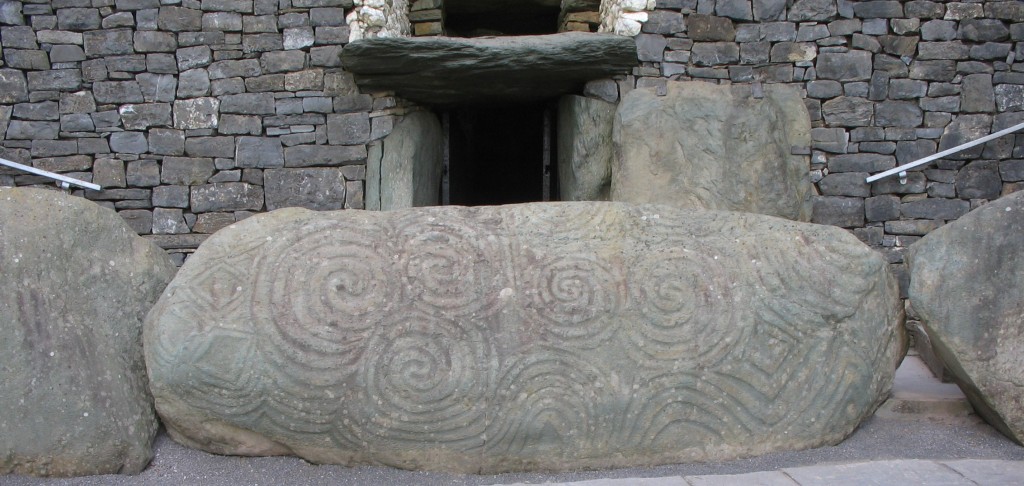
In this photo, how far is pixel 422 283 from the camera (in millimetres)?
2598

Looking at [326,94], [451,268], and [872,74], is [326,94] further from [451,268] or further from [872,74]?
[872,74]

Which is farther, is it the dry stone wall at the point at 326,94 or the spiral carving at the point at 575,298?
the dry stone wall at the point at 326,94

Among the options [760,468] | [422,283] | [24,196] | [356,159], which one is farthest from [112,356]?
[356,159]

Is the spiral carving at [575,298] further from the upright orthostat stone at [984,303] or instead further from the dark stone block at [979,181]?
the dark stone block at [979,181]

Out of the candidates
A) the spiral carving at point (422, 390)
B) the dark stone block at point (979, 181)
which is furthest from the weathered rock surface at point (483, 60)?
the spiral carving at point (422, 390)

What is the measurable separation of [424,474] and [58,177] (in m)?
4.06

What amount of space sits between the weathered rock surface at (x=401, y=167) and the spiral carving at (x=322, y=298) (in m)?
2.53

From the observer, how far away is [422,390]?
8.20 feet

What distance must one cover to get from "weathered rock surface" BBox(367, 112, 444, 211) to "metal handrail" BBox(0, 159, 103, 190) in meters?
1.88

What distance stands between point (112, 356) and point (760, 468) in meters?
2.22

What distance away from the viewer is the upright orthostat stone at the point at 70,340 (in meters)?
2.46

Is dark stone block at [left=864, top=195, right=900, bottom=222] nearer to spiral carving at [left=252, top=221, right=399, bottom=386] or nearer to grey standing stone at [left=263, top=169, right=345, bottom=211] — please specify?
grey standing stone at [left=263, top=169, right=345, bottom=211]

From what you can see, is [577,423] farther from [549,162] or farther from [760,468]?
[549,162]

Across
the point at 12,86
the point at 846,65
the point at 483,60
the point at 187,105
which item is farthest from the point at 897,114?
the point at 12,86
